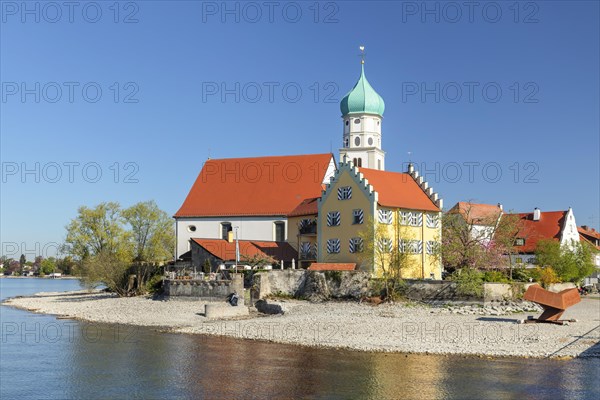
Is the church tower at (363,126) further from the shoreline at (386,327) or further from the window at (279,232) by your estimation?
the shoreline at (386,327)

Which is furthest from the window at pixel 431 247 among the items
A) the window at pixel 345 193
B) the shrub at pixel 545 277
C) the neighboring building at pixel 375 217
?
the shrub at pixel 545 277

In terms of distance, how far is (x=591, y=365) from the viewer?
30.8 metres

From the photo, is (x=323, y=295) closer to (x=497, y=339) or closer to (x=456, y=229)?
(x=456, y=229)

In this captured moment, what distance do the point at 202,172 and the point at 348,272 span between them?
1156 inches

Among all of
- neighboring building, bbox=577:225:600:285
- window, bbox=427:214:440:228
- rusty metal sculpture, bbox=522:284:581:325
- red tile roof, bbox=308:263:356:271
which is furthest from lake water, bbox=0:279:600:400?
neighboring building, bbox=577:225:600:285

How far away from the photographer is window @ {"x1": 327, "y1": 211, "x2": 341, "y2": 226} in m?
59.9

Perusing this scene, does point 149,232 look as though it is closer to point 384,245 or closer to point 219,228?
point 219,228

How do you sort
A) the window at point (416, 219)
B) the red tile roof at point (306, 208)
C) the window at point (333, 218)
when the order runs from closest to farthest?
the window at point (416, 219) → the window at point (333, 218) → the red tile roof at point (306, 208)

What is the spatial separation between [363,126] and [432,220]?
18869 mm

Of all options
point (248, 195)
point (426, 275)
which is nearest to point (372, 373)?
point (426, 275)

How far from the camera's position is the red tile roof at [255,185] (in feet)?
237

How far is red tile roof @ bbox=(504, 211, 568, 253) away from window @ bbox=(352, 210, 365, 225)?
1108 inches

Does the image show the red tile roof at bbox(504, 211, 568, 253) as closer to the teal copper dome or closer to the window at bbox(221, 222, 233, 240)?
the teal copper dome

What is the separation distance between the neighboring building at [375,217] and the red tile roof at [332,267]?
86 centimetres
